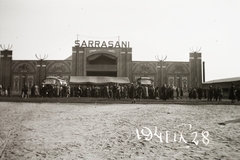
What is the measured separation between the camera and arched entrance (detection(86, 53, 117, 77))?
116 ft

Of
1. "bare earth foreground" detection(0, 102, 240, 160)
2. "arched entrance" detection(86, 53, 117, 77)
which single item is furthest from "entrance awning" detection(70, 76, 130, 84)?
"bare earth foreground" detection(0, 102, 240, 160)

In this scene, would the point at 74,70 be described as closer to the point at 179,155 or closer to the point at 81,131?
the point at 81,131

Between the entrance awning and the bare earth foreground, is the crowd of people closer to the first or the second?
the entrance awning

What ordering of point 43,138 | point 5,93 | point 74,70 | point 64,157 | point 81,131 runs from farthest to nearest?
point 74,70 < point 5,93 < point 81,131 < point 43,138 < point 64,157

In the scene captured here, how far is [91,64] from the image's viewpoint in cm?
3594

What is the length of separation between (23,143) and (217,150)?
4.58 meters

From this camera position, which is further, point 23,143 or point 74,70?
point 74,70

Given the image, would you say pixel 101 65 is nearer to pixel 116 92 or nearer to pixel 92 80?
pixel 92 80

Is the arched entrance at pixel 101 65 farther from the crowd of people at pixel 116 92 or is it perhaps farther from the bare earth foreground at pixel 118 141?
the bare earth foreground at pixel 118 141

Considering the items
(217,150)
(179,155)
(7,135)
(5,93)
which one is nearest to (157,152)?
(179,155)

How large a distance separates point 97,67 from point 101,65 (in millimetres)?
748

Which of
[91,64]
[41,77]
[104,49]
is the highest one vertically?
[104,49]

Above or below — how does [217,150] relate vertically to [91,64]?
below

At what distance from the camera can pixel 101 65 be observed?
116ft
